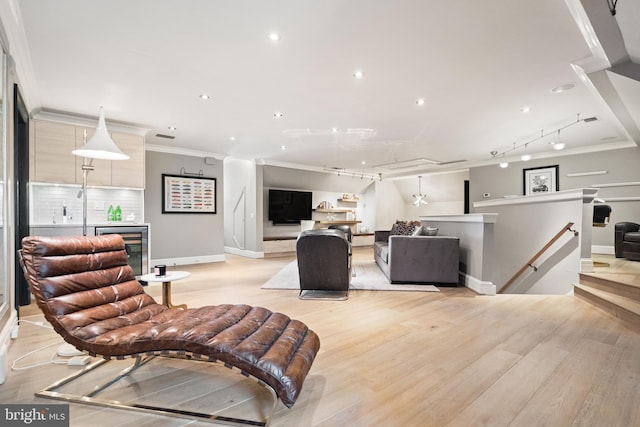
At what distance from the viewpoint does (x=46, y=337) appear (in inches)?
105

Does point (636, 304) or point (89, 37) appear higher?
point (89, 37)

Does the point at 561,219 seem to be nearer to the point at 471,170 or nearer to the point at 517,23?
the point at 517,23

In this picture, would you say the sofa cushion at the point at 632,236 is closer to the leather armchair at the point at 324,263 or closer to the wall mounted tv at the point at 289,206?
the leather armchair at the point at 324,263

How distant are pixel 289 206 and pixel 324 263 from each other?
16.4 feet

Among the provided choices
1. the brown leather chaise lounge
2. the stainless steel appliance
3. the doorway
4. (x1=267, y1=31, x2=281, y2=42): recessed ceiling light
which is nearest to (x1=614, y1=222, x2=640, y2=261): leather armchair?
the brown leather chaise lounge

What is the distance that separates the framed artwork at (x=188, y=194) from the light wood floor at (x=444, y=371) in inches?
133

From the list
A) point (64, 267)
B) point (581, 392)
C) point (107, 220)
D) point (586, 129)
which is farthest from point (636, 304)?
point (107, 220)

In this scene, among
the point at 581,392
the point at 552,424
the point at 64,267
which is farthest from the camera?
the point at 64,267

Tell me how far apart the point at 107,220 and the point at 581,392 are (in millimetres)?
6230

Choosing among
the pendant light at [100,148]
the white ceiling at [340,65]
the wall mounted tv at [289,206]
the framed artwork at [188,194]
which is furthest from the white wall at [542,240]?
the framed artwork at [188,194]

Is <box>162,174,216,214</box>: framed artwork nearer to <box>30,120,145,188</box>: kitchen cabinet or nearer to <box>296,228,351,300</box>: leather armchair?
<box>30,120,145,188</box>: kitchen cabinet

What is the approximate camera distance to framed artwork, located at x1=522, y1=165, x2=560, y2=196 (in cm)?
695

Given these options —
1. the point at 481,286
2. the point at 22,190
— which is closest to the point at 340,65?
the point at 481,286

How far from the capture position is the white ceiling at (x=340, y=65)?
2.28 metres
